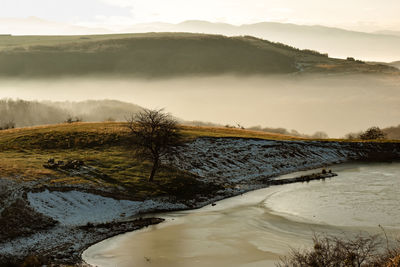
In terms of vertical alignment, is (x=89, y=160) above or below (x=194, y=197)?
above

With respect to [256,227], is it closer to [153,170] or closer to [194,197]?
[194,197]

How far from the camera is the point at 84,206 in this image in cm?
4519

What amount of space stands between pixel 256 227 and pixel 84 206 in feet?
58.1

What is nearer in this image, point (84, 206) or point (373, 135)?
point (84, 206)

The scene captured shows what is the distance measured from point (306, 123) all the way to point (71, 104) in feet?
282

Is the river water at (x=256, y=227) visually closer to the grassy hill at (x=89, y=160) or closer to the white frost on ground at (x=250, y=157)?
the grassy hill at (x=89, y=160)

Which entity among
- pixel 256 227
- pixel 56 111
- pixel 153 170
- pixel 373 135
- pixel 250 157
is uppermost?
pixel 56 111

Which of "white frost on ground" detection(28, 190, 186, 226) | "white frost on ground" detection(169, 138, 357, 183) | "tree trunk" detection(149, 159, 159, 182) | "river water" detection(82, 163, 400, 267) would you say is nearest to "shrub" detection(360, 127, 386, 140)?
→ "white frost on ground" detection(169, 138, 357, 183)

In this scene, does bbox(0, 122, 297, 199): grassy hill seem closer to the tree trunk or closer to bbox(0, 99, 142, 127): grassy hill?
the tree trunk

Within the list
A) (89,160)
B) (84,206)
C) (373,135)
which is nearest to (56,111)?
(89,160)

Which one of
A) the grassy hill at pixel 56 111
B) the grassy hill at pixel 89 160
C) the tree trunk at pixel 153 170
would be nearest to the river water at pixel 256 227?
the grassy hill at pixel 89 160

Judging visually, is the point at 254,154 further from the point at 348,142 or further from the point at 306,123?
the point at 306,123

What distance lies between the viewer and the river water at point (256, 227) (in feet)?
108

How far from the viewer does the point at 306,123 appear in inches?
6088
